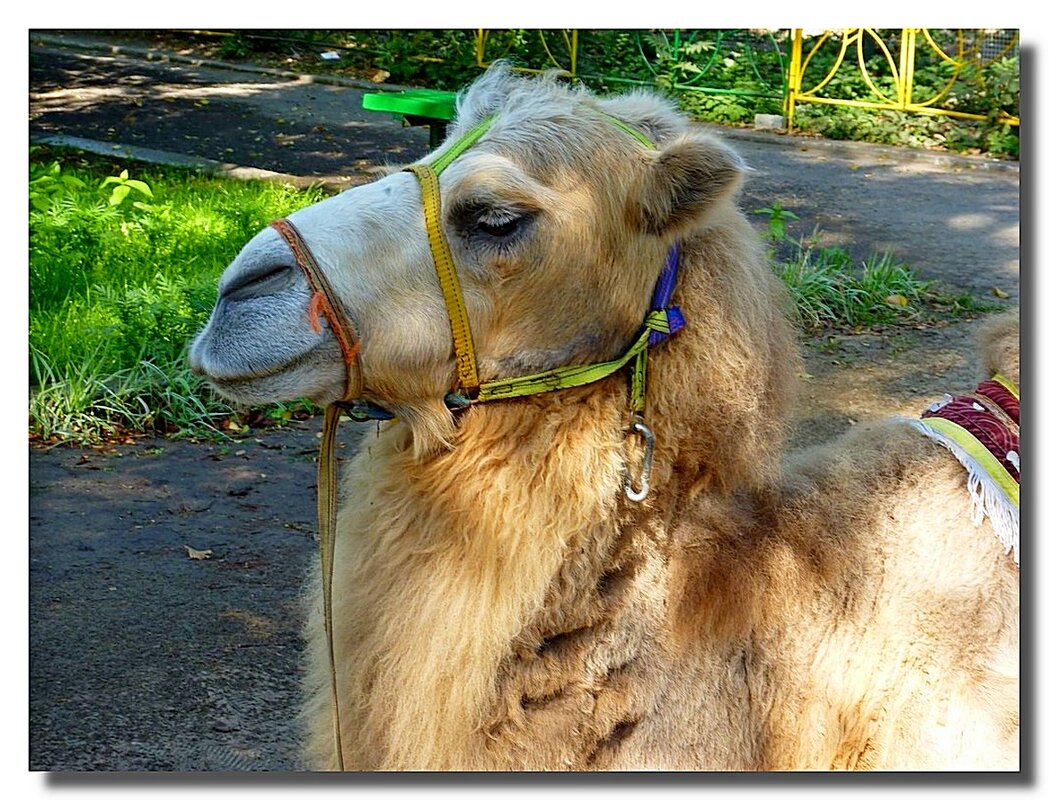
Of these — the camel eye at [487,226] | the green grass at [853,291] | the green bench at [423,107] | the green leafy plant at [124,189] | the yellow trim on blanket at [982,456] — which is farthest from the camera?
the green leafy plant at [124,189]

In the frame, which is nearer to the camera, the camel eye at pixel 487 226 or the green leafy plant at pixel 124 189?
the camel eye at pixel 487 226

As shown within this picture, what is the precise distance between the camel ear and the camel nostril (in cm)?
65

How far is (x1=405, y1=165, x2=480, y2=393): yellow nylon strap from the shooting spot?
231 centimetres

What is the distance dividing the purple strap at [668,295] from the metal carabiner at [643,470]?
0.16 m

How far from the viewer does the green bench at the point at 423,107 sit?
3.90 metres

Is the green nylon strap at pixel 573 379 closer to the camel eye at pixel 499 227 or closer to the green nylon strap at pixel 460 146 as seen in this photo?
the camel eye at pixel 499 227

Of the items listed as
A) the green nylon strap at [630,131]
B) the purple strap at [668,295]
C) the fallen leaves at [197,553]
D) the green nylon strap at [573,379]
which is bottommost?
the fallen leaves at [197,553]

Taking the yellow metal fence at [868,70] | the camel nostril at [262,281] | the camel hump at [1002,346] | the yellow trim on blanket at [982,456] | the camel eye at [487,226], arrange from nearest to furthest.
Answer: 1. the camel nostril at [262,281]
2. the camel eye at [487,226]
3. the yellow trim on blanket at [982,456]
4. the camel hump at [1002,346]
5. the yellow metal fence at [868,70]

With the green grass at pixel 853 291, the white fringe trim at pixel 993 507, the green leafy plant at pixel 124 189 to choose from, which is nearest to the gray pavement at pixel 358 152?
the green grass at pixel 853 291

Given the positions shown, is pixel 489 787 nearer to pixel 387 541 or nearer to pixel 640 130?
pixel 387 541

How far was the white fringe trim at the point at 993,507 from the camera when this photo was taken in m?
2.51

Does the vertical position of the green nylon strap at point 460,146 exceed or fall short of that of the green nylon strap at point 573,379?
it exceeds it

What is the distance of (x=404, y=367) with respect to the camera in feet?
7.60

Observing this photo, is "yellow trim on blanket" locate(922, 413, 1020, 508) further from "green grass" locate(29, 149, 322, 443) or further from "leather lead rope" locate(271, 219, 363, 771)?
Answer: "green grass" locate(29, 149, 322, 443)
